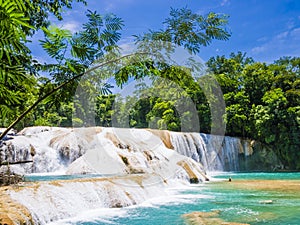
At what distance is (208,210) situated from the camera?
7445 millimetres

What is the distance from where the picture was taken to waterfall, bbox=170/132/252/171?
19375mm

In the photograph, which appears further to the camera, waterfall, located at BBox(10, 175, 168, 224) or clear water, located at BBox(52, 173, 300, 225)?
clear water, located at BBox(52, 173, 300, 225)

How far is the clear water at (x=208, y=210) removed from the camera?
21.2ft

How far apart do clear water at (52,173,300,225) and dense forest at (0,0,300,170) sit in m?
2.50

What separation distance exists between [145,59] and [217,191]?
30.4 ft

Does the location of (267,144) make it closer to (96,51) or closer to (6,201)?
(6,201)

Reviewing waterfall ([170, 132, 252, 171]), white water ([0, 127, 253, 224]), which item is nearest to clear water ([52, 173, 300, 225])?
white water ([0, 127, 253, 224])

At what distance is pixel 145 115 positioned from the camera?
110 ft

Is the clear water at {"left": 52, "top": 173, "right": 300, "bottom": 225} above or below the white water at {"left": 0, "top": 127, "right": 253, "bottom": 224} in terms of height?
below

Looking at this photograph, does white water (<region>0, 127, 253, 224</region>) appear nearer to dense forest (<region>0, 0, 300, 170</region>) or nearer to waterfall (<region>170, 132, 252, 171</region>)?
waterfall (<region>170, 132, 252, 171</region>)

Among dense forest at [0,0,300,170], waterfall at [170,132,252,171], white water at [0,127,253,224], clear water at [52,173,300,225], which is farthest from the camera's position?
waterfall at [170,132,252,171]

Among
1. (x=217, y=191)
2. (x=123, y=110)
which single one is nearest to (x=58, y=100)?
(x=217, y=191)

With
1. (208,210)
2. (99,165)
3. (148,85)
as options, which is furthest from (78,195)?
(99,165)

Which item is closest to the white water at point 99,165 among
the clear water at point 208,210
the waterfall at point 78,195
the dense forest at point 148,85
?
the waterfall at point 78,195
